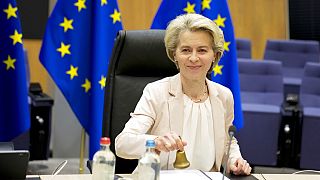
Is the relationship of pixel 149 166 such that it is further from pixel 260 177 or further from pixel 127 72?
pixel 127 72

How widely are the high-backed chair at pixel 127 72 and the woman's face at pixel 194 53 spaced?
8.5 inches

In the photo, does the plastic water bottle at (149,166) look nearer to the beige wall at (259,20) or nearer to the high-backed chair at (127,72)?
the high-backed chair at (127,72)

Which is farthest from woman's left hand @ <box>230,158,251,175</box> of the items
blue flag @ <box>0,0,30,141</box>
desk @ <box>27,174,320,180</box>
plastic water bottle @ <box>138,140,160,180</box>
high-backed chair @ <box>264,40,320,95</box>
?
high-backed chair @ <box>264,40,320,95</box>

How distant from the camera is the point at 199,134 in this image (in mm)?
2451

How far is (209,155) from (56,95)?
10.7ft

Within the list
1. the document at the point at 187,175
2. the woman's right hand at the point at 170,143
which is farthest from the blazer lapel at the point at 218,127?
the woman's right hand at the point at 170,143

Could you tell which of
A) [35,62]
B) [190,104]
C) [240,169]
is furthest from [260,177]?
[35,62]

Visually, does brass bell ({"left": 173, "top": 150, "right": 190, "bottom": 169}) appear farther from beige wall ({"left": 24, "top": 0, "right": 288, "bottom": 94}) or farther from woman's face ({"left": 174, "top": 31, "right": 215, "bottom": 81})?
beige wall ({"left": 24, "top": 0, "right": 288, "bottom": 94})

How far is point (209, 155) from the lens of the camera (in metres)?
2.44

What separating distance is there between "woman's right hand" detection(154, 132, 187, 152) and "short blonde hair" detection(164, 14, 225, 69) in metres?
0.56

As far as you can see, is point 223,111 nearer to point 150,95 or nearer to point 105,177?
point 150,95

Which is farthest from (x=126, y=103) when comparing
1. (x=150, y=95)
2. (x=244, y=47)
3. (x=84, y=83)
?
(x=244, y=47)

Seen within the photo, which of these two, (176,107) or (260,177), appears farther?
(176,107)

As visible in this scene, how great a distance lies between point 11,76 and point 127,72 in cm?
120
